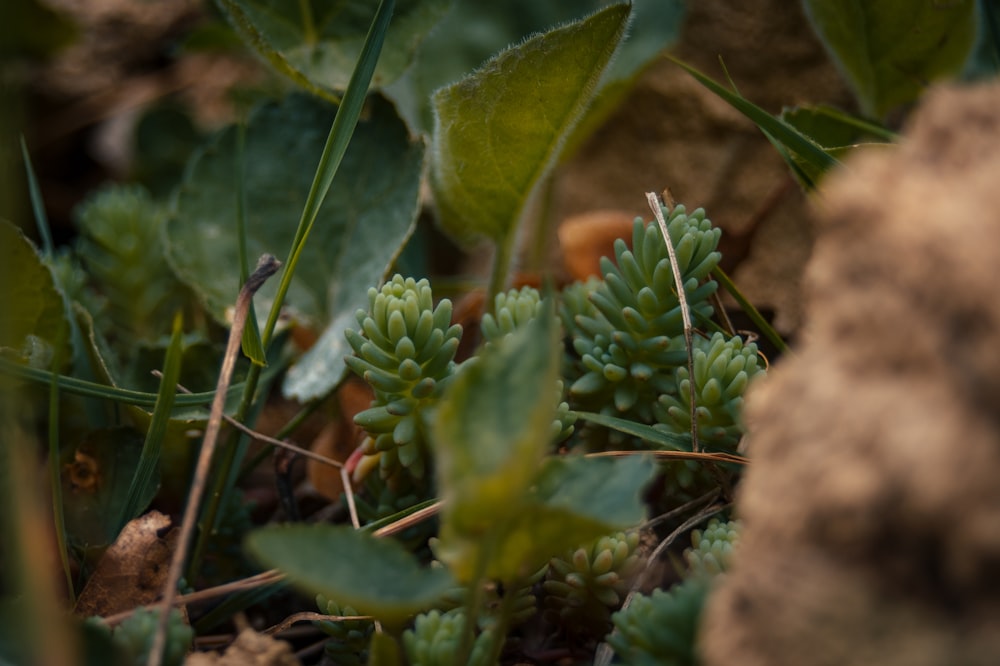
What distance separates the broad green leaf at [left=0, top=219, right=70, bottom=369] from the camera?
129cm

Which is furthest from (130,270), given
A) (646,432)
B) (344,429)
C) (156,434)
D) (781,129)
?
(781,129)

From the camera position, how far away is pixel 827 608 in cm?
60

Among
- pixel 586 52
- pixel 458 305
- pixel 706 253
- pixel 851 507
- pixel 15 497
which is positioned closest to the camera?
pixel 851 507

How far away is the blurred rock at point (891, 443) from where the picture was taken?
57cm

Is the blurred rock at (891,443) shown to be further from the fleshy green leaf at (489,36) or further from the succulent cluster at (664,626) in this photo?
the fleshy green leaf at (489,36)

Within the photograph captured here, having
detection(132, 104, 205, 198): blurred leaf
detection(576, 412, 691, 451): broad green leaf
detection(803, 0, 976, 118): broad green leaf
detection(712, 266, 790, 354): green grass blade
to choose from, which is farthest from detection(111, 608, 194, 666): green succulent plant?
detection(132, 104, 205, 198): blurred leaf

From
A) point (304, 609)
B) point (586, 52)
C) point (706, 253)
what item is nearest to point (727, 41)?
point (586, 52)

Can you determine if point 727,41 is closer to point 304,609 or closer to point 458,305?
point 458,305

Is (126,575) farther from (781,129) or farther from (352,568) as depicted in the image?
(781,129)

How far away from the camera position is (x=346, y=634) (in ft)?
3.32

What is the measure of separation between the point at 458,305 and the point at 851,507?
1214 millimetres

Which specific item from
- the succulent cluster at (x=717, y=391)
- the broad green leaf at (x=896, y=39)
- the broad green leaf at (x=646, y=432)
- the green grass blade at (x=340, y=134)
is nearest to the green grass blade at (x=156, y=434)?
the green grass blade at (x=340, y=134)

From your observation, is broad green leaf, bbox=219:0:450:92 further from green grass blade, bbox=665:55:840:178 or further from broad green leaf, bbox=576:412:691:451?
broad green leaf, bbox=576:412:691:451

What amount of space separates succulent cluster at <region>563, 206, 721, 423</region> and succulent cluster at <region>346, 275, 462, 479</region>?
0.19m
